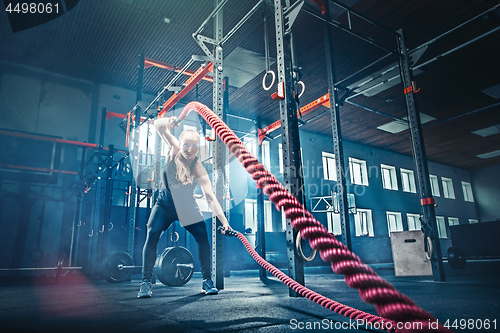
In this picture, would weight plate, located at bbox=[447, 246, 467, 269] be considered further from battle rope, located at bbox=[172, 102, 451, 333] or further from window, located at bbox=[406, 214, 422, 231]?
window, located at bbox=[406, 214, 422, 231]

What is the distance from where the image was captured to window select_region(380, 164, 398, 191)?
14.8 m

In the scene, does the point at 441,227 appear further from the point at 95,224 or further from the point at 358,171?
the point at 95,224

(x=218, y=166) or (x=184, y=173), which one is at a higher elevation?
(x=218, y=166)

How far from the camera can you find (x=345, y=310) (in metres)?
1.18

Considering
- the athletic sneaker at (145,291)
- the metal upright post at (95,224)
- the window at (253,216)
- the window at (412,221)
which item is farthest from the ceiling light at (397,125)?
the athletic sneaker at (145,291)

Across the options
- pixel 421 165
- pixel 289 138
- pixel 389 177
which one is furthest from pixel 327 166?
pixel 289 138

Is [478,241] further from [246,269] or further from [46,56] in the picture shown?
[46,56]

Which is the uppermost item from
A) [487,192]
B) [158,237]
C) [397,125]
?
[397,125]

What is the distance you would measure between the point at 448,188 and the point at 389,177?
17.1 ft

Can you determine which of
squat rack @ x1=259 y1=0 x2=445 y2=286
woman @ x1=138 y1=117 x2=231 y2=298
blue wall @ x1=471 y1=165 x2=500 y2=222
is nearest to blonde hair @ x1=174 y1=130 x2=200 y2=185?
woman @ x1=138 y1=117 x2=231 y2=298

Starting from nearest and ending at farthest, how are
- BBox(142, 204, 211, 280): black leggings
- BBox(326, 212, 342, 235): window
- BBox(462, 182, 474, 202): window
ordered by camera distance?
1. BBox(142, 204, 211, 280): black leggings
2. BBox(326, 212, 342, 235): window
3. BBox(462, 182, 474, 202): window

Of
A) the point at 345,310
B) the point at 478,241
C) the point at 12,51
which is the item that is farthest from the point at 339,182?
the point at 12,51

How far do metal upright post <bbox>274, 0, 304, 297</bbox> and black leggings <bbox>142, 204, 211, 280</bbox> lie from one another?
2.78 feet

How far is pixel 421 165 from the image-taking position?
4086 millimetres
